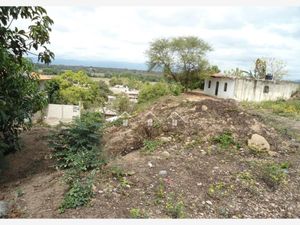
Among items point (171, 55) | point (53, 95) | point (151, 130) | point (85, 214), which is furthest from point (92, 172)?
point (171, 55)

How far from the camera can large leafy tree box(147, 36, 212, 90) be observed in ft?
72.4

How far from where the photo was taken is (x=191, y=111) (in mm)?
6402

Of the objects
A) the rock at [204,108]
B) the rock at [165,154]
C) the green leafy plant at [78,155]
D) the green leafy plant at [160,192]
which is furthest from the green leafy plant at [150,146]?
the rock at [204,108]

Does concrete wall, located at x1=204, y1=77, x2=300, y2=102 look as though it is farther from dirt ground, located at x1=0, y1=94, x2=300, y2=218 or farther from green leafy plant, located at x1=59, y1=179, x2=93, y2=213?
green leafy plant, located at x1=59, y1=179, x2=93, y2=213

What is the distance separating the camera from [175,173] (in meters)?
4.32

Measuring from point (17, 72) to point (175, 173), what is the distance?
2.45 meters

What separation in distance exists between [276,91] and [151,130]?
16.5 m

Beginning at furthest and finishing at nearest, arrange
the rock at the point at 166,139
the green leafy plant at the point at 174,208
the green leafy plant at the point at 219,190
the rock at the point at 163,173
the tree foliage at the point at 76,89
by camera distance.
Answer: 1. the tree foliage at the point at 76,89
2. the rock at the point at 166,139
3. the rock at the point at 163,173
4. the green leafy plant at the point at 219,190
5. the green leafy plant at the point at 174,208

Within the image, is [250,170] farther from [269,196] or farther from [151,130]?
[151,130]

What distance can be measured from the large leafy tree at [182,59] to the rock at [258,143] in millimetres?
16717

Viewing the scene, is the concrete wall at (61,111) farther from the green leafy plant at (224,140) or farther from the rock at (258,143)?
the rock at (258,143)

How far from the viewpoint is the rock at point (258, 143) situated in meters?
5.40

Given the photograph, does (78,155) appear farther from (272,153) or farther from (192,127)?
(272,153)

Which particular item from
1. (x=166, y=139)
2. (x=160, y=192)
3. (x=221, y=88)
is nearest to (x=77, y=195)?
(x=160, y=192)
